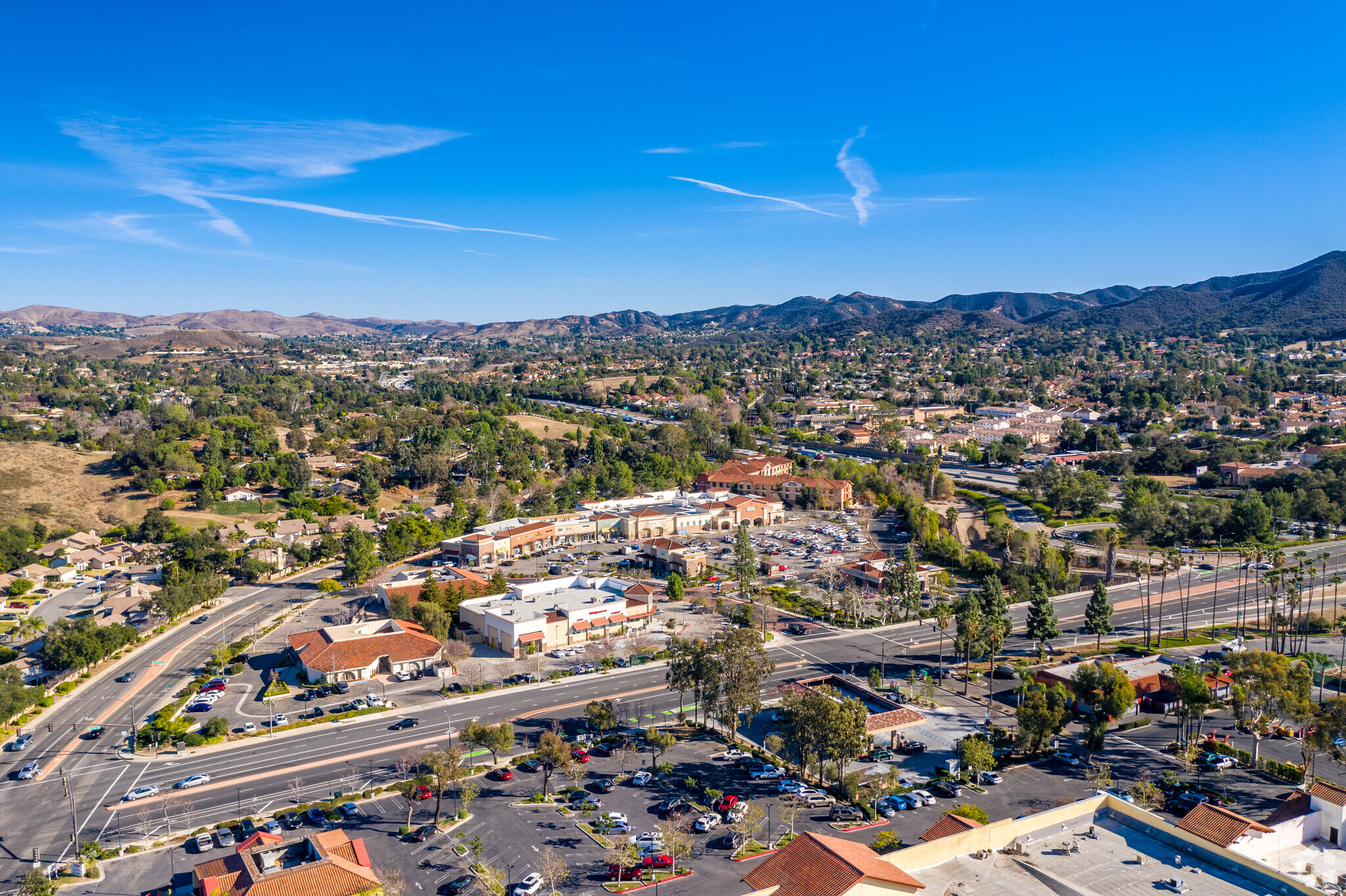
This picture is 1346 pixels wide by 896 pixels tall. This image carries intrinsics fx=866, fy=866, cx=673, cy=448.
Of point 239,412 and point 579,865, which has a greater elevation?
point 239,412

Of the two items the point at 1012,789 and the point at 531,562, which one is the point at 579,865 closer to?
the point at 1012,789

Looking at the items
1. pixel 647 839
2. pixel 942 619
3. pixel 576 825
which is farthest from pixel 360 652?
pixel 942 619

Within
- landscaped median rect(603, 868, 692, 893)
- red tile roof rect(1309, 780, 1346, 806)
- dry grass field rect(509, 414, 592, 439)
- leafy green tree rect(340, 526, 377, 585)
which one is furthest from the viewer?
dry grass field rect(509, 414, 592, 439)

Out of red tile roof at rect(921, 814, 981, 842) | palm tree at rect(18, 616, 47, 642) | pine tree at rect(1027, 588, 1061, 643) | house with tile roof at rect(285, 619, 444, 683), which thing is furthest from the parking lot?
palm tree at rect(18, 616, 47, 642)

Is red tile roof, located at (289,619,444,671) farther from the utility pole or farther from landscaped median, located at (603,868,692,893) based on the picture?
landscaped median, located at (603,868,692,893)

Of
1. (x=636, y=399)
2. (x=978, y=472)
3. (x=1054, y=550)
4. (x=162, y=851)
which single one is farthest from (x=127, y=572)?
(x=636, y=399)

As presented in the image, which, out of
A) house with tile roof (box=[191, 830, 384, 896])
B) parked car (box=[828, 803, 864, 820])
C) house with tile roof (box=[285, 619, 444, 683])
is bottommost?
parked car (box=[828, 803, 864, 820])

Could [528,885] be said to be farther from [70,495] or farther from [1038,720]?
[70,495]
